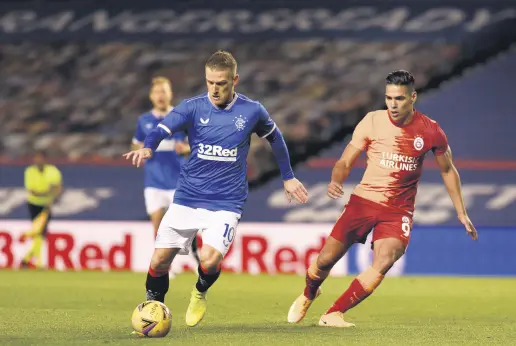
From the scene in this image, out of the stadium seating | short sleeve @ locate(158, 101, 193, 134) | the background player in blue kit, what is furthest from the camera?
the stadium seating

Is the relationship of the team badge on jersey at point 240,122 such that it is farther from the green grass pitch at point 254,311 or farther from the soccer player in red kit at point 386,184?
the green grass pitch at point 254,311

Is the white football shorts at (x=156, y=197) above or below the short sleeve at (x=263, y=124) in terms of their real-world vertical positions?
below

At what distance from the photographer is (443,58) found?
18562 mm

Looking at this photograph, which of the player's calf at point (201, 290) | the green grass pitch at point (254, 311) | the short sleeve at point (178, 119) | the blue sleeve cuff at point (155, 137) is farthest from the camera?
the player's calf at point (201, 290)

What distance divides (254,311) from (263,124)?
7.13 feet

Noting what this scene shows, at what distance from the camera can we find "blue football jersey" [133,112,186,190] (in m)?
11.8

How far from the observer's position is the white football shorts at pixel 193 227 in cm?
770

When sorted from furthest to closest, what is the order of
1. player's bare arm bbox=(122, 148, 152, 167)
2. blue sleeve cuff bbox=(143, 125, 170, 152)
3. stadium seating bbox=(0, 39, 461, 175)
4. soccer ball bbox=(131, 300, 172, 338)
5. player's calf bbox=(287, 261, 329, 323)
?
stadium seating bbox=(0, 39, 461, 175), player's calf bbox=(287, 261, 329, 323), blue sleeve cuff bbox=(143, 125, 170, 152), soccer ball bbox=(131, 300, 172, 338), player's bare arm bbox=(122, 148, 152, 167)

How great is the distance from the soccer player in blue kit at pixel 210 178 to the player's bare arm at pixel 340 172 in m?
0.23

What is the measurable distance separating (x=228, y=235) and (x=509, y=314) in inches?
116

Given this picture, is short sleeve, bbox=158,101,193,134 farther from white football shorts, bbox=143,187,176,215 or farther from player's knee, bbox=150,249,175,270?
white football shorts, bbox=143,187,176,215

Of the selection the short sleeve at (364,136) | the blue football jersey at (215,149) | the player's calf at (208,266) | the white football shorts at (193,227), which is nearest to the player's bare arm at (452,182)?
the short sleeve at (364,136)

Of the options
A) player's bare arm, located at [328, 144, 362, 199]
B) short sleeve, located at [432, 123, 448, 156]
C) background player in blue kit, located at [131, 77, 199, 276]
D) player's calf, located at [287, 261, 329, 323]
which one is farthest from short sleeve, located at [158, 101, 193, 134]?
background player in blue kit, located at [131, 77, 199, 276]

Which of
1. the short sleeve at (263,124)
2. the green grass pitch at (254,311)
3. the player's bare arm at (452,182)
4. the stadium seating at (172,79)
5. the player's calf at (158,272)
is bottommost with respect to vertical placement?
the green grass pitch at (254,311)
